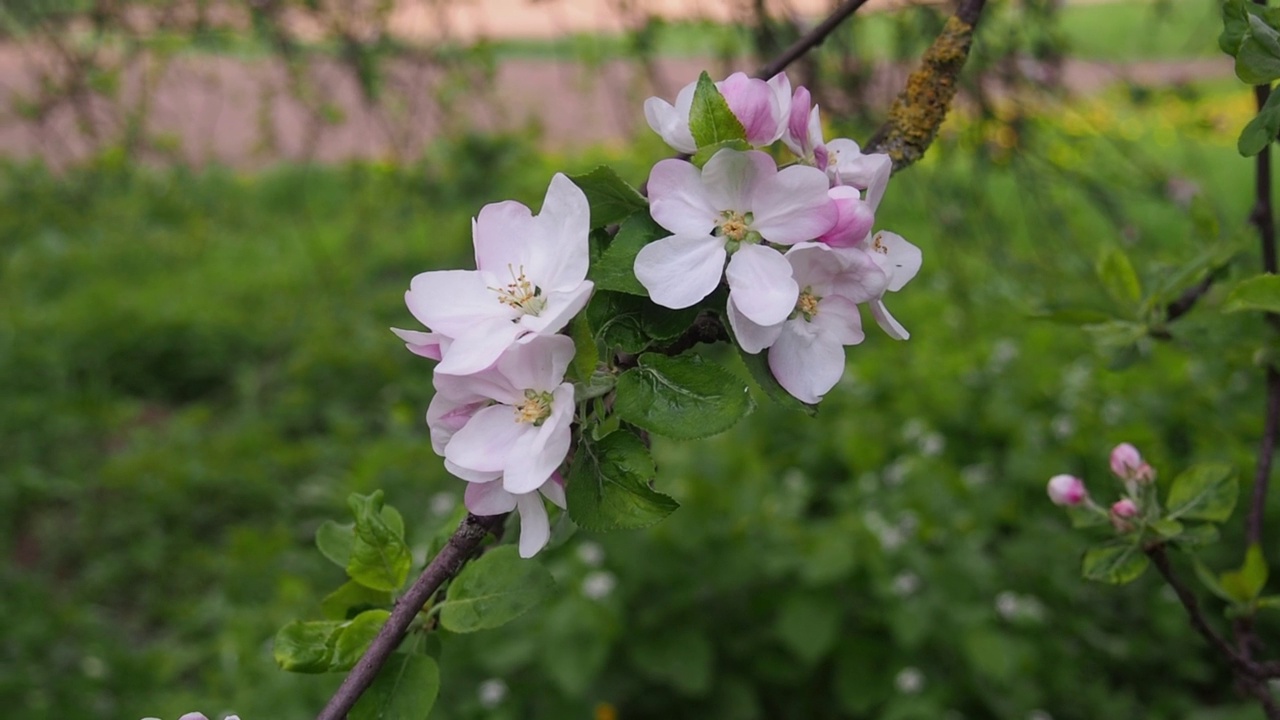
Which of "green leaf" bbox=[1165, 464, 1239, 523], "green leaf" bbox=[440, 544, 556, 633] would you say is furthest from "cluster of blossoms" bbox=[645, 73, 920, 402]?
"green leaf" bbox=[1165, 464, 1239, 523]

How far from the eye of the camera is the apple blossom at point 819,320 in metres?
0.67

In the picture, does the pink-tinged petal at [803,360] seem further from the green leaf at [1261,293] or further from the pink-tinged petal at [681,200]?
the green leaf at [1261,293]

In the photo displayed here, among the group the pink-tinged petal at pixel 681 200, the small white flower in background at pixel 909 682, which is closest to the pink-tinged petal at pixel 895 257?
the pink-tinged petal at pixel 681 200

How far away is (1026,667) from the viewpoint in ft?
8.01

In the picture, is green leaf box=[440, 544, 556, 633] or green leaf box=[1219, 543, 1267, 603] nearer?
green leaf box=[440, 544, 556, 633]

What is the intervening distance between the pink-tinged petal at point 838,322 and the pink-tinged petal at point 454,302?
19cm

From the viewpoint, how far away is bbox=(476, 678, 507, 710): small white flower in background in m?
2.38

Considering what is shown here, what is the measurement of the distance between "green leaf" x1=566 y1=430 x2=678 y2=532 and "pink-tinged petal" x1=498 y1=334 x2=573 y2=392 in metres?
0.05

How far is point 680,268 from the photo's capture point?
2.14 ft

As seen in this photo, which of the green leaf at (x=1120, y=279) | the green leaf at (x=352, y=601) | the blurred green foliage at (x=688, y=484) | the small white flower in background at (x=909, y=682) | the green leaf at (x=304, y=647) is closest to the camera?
the green leaf at (x=304, y=647)

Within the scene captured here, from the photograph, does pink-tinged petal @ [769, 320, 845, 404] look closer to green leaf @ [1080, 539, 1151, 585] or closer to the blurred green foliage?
the blurred green foliage

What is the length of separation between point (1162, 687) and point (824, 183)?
2592mm

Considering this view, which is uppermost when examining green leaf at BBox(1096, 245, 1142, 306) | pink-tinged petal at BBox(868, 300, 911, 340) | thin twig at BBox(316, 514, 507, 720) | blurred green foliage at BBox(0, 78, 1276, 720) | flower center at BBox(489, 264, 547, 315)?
flower center at BBox(489, 264, 547, 315)

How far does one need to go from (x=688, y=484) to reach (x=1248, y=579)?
1750 mm
